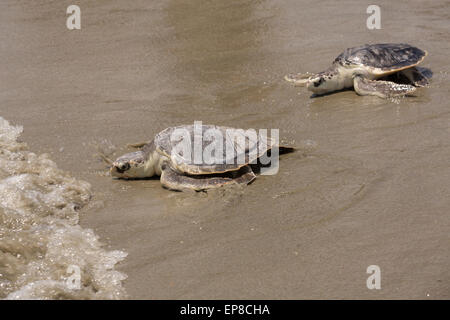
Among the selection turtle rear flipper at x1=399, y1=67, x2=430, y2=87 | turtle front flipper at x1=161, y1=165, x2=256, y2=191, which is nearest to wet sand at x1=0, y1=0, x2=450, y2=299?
turtle front flipper at x1=161, y1=165, x2=256, y2=191

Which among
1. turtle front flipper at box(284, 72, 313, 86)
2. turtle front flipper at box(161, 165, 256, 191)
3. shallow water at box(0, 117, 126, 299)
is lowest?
shallow water at box(0, 117, 126, 299)

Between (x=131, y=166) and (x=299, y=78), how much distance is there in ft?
9.75

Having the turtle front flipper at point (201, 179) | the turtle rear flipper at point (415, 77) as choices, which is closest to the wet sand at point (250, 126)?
the turtle front flipper at point (201, 179)

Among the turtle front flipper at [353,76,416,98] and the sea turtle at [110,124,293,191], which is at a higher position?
the turtle front flipper at [353,76,416,98]

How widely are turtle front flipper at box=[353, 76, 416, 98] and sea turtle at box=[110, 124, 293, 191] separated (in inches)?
70.5

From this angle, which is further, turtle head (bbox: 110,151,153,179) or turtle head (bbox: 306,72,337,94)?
turtle head (bbox: 306,72,337,94)

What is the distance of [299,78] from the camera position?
6.62m

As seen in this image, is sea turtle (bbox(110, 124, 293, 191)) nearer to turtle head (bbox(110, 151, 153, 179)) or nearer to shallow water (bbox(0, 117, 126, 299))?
turtle head (bbox(110, 151, 153, 179))

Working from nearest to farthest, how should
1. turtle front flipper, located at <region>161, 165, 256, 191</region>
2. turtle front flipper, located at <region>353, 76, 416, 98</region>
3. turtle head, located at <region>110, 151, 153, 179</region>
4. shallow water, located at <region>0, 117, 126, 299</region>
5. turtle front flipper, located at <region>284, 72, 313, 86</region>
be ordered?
shallow water, located at <region>0, 117, 126, 299</region>, turtle front flipper, located at <region>161, 165, 256, 191</region>, turtle head, located at <region>110, 151, 153, 179</region>, turtle front flipper, located at <region>353, 76, 416, 98</region>, turtle front flipper, located at <region>284, 72, 313, 86</region>

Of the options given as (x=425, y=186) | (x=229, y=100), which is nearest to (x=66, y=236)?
(x=425, y=186)

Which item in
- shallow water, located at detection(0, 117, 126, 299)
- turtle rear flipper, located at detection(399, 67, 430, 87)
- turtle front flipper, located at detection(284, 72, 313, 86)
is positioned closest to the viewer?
shallow water, located at detection(0, 117, 126, 299)

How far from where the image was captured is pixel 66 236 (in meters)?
3.70

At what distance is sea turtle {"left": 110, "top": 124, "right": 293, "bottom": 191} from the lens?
4.32m
